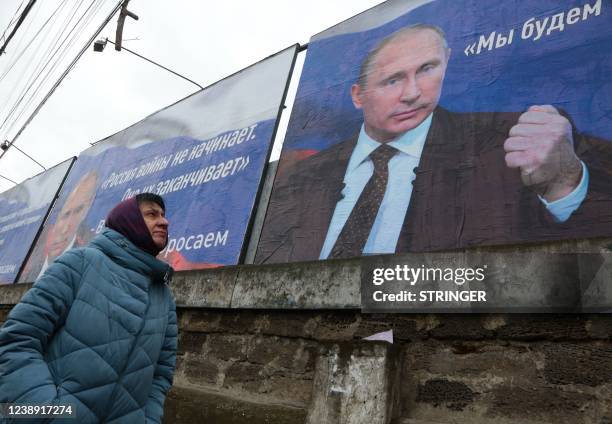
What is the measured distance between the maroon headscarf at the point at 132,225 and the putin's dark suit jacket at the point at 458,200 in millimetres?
2067

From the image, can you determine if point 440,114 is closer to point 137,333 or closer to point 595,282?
point 595,282

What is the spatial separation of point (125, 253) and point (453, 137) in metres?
2.73

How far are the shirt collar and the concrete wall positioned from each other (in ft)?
5.02

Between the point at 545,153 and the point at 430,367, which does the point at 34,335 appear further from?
the point at 545,153

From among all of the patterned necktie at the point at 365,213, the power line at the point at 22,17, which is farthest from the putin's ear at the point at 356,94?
the power line at the point at 22,17

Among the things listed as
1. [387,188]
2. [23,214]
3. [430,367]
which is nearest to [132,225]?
[430,367]

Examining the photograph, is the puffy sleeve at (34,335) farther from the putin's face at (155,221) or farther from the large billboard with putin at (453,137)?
the large billboard with putin at (453,137)

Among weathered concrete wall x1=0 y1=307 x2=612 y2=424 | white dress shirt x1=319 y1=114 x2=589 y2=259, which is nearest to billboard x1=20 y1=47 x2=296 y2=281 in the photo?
white dress shirt x1=319 y1=114 x2=589 y2=259

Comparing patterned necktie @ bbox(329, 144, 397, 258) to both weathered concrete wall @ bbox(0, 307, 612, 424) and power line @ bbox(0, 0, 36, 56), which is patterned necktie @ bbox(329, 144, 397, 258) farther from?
power line @ bbox(0, 0, 36, 56)

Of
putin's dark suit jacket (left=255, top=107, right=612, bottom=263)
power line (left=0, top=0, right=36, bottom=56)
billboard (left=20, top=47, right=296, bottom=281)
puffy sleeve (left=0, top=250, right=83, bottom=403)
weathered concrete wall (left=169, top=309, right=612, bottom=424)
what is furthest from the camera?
power line (left=0, top=0, right=36, bottom=56)

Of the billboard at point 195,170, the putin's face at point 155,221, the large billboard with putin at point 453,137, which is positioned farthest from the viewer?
the billboard at point 195,170

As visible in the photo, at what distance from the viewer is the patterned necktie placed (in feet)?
11.8

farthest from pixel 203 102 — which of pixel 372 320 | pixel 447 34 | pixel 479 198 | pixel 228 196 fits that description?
pixel 372 320

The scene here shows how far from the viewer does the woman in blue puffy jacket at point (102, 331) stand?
53.6 inches
